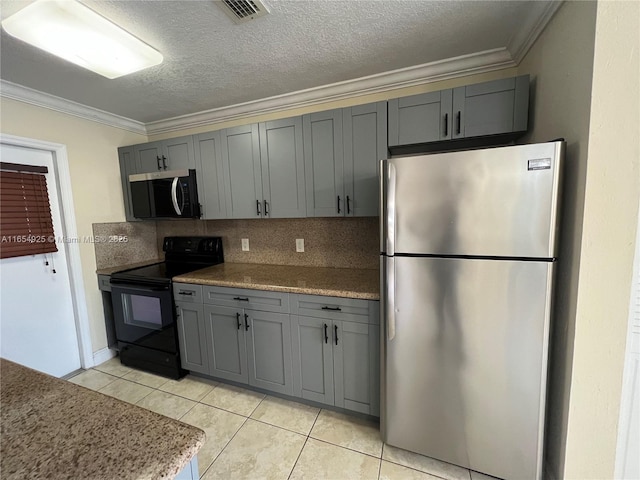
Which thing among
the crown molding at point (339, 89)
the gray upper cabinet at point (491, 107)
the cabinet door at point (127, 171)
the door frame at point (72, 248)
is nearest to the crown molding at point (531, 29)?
the crown molding at point (339, 89)

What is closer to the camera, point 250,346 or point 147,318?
point 250,346

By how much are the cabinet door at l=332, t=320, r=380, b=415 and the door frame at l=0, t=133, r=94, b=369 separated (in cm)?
243

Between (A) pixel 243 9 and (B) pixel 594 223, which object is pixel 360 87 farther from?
(B) pixel 594 223

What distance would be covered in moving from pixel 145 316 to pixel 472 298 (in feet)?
8.52

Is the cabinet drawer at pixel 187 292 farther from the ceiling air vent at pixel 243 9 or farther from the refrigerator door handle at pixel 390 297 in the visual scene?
the ceiling air vent at pixel 243 9

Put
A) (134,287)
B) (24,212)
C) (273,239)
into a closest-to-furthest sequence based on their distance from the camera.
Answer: (24,212) < (134,287) < (273,239)

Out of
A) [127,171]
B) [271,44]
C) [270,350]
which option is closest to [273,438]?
[270,350]

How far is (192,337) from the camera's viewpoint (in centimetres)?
223

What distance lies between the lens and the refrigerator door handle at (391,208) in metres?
1.37

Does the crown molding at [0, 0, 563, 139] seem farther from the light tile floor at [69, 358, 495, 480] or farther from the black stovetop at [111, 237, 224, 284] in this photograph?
the light tile floor at [69, 358, 495, 480]

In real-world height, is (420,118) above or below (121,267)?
above

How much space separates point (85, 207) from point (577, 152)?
3582 millimetres

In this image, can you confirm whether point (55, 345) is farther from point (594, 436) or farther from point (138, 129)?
point (594, 436)

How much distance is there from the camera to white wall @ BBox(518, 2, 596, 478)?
3.64 ft
